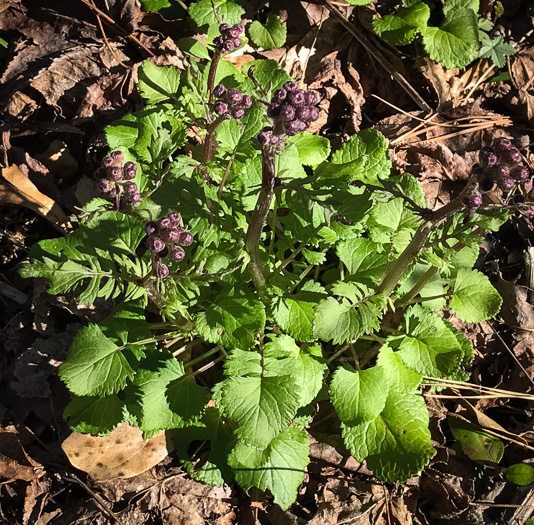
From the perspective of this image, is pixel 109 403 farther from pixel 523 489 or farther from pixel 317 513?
pixel 523 489

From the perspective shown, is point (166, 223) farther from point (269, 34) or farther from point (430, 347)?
point (269, 34)

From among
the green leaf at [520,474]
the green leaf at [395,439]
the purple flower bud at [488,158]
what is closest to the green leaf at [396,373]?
the green leaf at [395,439]

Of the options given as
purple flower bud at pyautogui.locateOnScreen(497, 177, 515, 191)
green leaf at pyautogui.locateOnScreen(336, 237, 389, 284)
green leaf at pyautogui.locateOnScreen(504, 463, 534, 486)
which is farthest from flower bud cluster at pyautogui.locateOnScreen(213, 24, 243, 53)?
green leaf at pyautogui.locateOnScreen(504, 463, 534, 486)

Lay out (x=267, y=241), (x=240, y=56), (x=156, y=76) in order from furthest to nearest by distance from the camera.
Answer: (x=240, y=56) < (x=267, y=241) < (x=156, y=76)

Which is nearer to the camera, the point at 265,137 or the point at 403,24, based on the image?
the point at 265,137

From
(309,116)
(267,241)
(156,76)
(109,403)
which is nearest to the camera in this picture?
(309,116)

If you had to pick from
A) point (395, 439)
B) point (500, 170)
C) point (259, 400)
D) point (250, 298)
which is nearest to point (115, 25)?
point (250, 298)

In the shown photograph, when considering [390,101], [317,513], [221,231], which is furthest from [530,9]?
[317,513]
